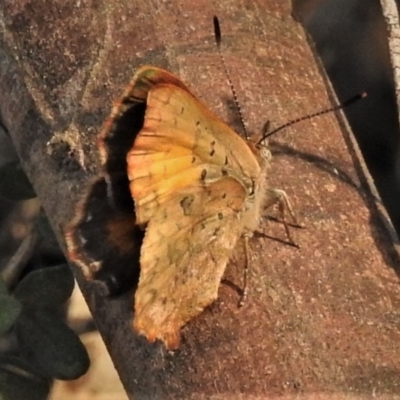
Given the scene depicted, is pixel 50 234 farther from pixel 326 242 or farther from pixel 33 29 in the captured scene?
pixel 326 242

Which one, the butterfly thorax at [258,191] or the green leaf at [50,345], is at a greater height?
the butterfly thorax at [258,191]

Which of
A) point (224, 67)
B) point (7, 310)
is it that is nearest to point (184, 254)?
point (224, 67)

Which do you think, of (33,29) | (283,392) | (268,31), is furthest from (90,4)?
(283,392)

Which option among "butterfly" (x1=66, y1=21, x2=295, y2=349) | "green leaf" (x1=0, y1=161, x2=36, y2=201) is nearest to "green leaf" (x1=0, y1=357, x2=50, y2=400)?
"green leaf" (x1=0, y1=161, x2=36, y2=201)

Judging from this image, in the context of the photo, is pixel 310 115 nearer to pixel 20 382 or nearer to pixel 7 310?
pixel 7 310

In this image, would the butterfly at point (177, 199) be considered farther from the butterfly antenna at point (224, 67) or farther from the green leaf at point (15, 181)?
the green leaf at point (15, 181)

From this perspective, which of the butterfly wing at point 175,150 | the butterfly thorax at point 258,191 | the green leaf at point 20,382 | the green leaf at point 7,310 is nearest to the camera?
the butterfly wing at point 175,150

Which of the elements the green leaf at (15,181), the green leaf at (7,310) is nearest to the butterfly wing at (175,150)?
the green leaf at (7,310)
